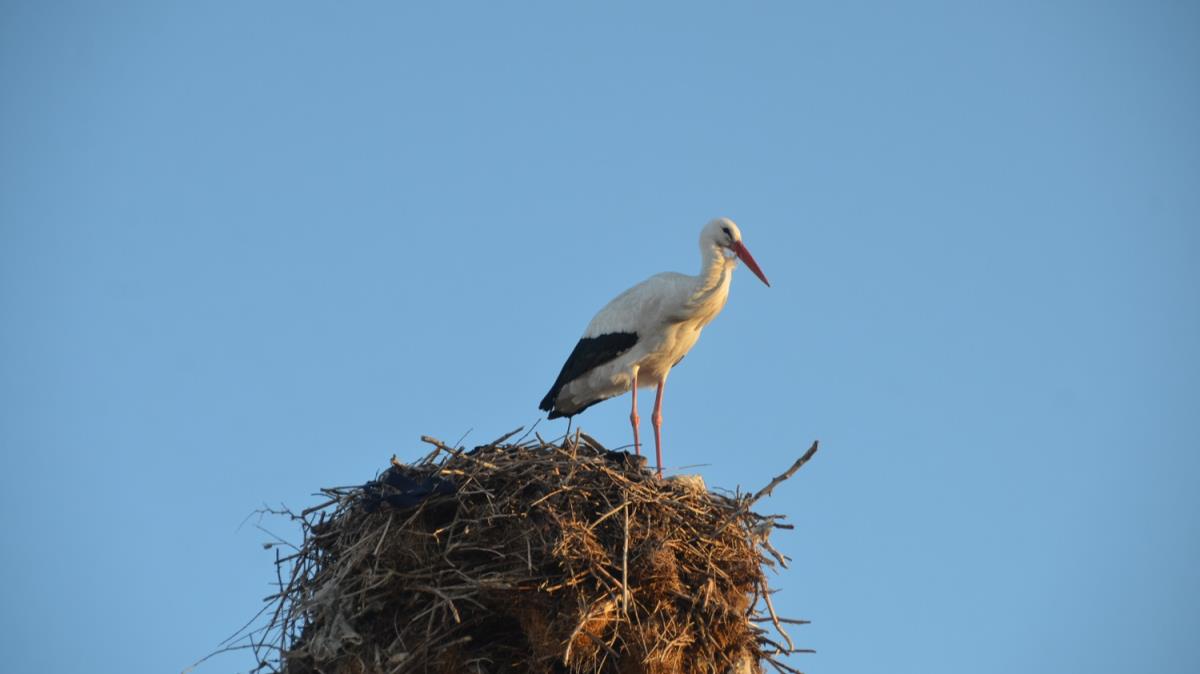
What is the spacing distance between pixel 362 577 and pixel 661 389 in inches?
199

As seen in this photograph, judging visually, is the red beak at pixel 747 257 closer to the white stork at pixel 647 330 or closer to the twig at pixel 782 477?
the white stork at pixel 647 330

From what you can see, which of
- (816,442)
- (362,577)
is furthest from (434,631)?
(816,442)

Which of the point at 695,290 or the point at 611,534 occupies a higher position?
the point at 695,290

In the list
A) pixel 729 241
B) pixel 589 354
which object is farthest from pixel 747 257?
pixel 589 354

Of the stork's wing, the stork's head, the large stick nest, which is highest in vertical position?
the stork's head

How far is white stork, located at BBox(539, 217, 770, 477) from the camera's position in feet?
36.5

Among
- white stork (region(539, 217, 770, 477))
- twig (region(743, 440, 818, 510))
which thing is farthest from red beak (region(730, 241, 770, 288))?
twig (region(743, 440, 818, 510))

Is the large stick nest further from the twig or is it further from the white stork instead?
the white stork

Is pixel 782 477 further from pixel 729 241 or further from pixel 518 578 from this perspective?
pixel 729 241

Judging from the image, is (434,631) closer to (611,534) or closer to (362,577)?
(362,577)

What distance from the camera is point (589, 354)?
11.3 metres

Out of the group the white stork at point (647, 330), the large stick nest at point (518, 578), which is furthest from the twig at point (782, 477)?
the white stork at point (647, 330)

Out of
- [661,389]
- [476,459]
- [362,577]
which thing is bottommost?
[362,577]

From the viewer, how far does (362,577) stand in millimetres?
7160
